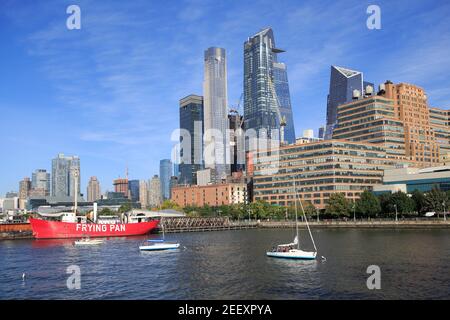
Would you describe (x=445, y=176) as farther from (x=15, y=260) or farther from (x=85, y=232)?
(x=15, y=260)

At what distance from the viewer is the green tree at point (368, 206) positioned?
563 ft

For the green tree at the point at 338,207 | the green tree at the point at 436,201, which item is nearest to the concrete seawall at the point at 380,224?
the green tree at the point at 338,207

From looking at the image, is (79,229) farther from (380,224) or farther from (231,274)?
(380,224)

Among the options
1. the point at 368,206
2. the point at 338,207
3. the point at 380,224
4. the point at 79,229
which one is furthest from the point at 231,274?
the point at 338,207

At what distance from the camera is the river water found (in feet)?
167

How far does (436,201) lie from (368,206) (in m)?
25.4

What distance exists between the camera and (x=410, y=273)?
59469 mm

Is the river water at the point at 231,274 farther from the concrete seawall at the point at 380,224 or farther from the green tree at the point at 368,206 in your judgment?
the green tree at the point at 368,206

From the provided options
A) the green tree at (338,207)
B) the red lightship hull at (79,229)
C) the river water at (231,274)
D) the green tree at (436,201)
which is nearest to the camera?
the river water at (231,274)

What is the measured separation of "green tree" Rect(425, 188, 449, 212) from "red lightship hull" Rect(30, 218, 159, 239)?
10029 centimetres

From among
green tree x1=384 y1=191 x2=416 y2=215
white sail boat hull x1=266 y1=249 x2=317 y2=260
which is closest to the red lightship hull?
white sail boat hull x1=266 y1=249 x2=317 y2=260

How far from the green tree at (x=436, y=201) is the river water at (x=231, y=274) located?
67.5 meters

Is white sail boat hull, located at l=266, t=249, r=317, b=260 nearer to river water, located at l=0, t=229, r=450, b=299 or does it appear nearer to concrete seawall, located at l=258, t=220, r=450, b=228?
river water, located at l=0, t=229, r=450, b=299
